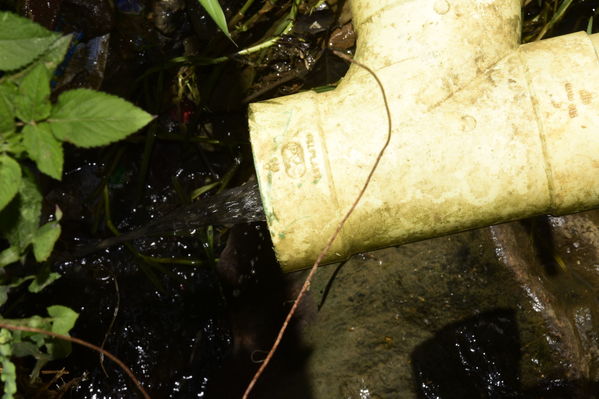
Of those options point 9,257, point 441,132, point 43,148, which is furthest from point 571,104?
point 9,257

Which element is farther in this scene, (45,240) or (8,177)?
(45,240)

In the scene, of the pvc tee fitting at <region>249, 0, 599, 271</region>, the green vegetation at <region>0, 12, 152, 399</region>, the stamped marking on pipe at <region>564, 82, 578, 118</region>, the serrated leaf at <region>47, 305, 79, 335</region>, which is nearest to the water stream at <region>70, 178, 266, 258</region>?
the pvc tee fitting at <region>249, 0, 599, 271</region>

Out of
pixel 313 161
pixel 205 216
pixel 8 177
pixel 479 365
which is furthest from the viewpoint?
pixel 205 216

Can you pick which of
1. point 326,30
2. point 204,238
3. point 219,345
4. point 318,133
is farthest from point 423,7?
point 219,345

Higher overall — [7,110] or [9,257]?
[7,110]

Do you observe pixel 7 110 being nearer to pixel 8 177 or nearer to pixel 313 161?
pixel 8 177

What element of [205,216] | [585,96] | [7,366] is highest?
[585,96]

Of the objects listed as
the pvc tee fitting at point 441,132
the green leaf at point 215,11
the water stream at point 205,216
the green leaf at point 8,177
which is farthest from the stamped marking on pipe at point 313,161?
the green leaf at point 8,177

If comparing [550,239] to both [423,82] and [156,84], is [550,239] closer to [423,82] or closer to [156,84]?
[423,82]

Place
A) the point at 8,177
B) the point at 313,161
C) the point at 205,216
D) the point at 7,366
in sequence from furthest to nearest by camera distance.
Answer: the point at 205,216
the point at 313,161
the point at 7,366
the point at 8,177
